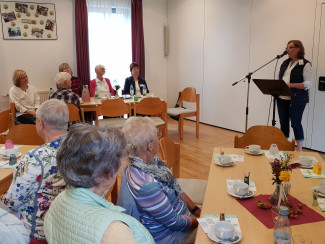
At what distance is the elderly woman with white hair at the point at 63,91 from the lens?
4.34 metres

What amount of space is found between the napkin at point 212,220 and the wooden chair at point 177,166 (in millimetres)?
802

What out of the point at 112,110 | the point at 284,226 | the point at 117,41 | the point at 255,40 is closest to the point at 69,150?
the point at 284,226

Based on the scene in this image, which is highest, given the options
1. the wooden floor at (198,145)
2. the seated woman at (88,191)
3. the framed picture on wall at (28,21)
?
the framed picture on wall at (28,21)

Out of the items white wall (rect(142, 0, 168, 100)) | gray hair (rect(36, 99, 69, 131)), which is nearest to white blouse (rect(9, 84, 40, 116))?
white wall (rect(142, 0, 168, 100))

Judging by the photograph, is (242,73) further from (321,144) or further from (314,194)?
(314,194)

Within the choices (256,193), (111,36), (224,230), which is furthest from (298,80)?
(111,36)

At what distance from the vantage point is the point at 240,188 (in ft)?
5.63

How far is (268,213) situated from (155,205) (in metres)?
0.58

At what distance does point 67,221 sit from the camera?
107cm

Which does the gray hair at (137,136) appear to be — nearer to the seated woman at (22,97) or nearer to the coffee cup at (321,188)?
the coffee cup at (321,188)

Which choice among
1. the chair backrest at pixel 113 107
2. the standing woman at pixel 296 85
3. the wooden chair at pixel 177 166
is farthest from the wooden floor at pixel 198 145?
the wooden chair at pixel 177 166

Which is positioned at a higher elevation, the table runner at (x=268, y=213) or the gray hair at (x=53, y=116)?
the gray hair at (x=53, y=116)

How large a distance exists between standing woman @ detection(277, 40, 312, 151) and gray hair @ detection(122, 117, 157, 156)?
291 cm

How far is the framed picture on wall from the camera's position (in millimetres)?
6043
